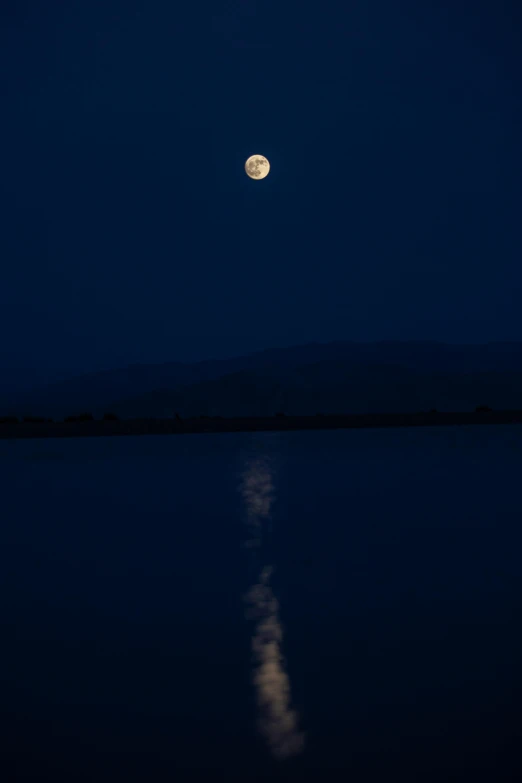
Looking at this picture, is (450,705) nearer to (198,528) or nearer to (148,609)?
(148,609)

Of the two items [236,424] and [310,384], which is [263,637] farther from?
[310,384]

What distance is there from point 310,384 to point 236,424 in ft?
171

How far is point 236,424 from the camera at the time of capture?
60.9ft

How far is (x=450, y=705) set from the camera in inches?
95.7

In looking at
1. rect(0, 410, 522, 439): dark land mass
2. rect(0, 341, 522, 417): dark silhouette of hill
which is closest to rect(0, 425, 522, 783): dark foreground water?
rect(0, 410, 522, 439): dark land mass

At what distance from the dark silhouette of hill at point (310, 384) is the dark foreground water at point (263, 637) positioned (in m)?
43.1

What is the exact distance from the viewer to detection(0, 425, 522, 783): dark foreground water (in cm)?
218

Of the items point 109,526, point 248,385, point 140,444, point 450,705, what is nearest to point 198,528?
point 109,526

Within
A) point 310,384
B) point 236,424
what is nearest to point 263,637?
point 236,424

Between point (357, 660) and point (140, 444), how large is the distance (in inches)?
469

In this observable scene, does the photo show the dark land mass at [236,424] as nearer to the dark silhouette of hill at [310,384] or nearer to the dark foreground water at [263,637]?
the dark foreground water at [263,637]

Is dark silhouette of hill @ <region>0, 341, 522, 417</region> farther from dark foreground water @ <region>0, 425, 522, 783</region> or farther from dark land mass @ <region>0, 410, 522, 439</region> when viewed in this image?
dark foreground water @ <region>0, 425, 522, 783</region>

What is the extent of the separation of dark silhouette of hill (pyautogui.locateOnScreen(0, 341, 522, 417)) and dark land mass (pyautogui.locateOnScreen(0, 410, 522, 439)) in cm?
2954

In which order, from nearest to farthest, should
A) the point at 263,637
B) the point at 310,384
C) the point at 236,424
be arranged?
the point at 263,637, the point at 236,424, the point at 310,384
